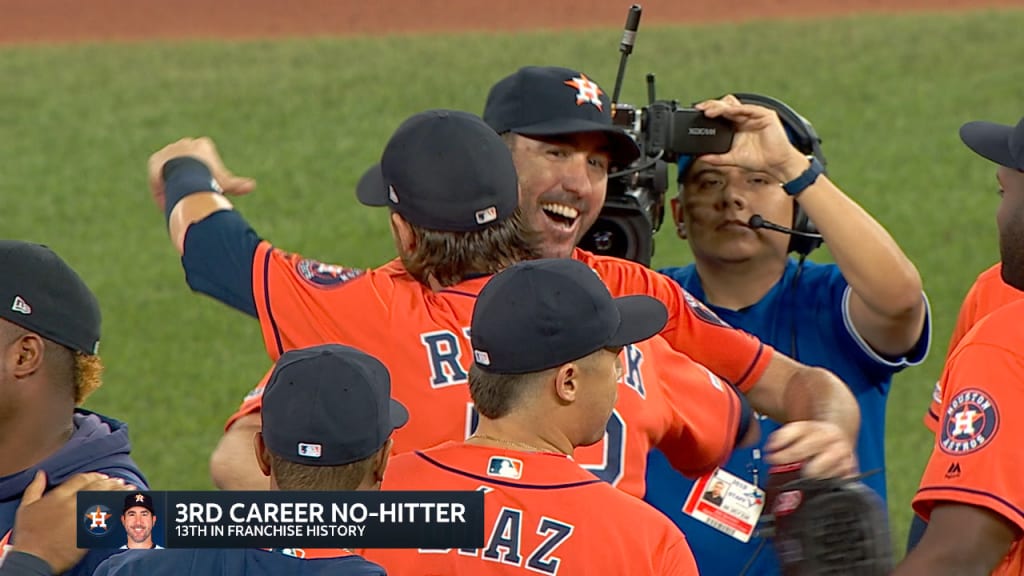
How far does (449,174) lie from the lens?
2930 millimetres

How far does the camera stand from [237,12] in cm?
1574

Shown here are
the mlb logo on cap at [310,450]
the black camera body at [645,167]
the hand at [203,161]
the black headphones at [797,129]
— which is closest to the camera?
the mlb logo on cap at [310,450]

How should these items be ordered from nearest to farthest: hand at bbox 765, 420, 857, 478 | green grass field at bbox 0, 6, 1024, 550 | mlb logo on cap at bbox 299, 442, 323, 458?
mlb logo on cap at bbox 299, 442, 323, 458 < hand at bbox 765, 420, 857, 478 < green grass field at bbox 0, 6, 1024, 550

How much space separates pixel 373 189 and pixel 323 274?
0.85 feet

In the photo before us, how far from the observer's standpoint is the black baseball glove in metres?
2.45

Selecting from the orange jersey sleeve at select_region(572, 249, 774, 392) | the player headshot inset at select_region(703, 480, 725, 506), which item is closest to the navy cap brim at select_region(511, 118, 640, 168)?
the orange jersey sleeve at select_region(572, 249, 774, 392)

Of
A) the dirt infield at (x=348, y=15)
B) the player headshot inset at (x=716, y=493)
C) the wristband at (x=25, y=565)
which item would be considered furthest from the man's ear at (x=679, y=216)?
the dirt infield at (x=348, y=15)

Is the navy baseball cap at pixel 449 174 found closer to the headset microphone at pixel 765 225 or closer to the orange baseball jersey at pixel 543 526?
the orange baseball jersey at pixel 543 526

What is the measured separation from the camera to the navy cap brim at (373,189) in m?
3.09

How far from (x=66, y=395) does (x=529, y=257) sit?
905 millimetres

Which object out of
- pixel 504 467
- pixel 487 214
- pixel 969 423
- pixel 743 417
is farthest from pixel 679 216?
pixel 504 467

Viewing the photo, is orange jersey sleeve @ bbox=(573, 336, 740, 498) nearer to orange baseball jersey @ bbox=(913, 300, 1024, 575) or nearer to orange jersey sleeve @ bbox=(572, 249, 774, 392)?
orange jersey sleeve @ bbox=(572, 249, 774, 392)

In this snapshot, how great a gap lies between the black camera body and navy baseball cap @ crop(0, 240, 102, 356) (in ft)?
4.32

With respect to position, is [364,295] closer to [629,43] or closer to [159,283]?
[629,43]
